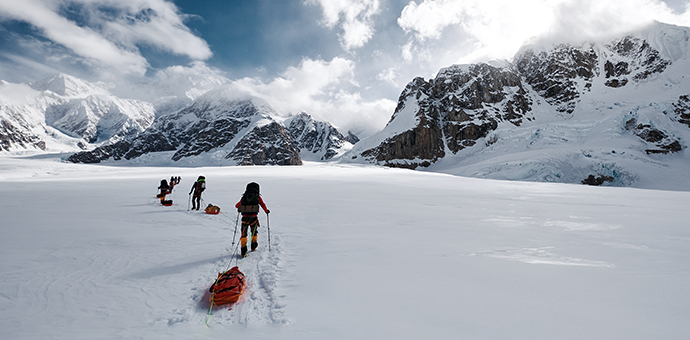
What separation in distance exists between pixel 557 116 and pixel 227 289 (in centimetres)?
13723

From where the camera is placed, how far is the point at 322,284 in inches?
191

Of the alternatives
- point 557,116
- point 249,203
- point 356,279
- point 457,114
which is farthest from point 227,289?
point 557,116

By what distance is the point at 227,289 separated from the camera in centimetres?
430

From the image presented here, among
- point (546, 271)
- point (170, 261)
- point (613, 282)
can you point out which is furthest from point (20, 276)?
point (613, 282)

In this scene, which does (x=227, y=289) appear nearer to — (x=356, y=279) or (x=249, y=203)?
(x=356, y=279)

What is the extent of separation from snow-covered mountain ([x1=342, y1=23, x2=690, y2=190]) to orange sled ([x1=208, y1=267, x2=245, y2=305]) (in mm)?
65220

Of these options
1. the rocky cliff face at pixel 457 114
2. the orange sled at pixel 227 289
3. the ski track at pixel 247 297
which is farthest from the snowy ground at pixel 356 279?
the rocky cliff face at pixel 457 114

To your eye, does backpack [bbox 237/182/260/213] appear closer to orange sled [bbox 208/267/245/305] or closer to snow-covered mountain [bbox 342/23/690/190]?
orange sled [bbox 208/267/245/305]

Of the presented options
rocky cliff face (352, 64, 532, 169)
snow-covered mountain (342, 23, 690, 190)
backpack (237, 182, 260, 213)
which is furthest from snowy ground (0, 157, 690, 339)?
rocky cliff face (352, 64, 532, 169)

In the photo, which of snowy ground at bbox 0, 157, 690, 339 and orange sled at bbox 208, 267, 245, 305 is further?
orange sled at bbox 208, 267, 245, 305

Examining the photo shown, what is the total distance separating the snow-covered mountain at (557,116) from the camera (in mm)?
60312

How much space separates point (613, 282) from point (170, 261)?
8.60 meters

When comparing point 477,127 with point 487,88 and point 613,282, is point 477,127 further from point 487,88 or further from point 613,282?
point 613,282

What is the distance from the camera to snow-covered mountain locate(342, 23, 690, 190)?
6031cm
